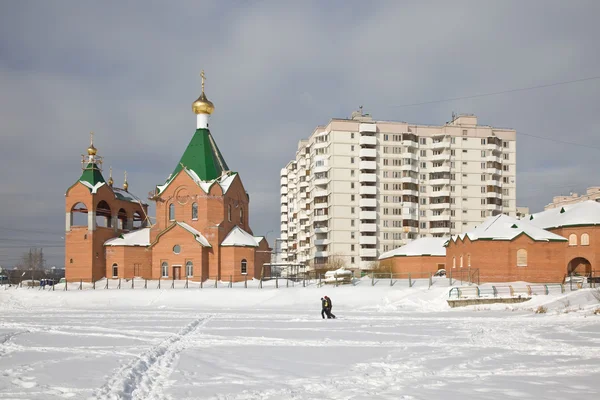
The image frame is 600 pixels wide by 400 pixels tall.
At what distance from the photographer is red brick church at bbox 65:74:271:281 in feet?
140

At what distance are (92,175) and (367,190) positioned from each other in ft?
110

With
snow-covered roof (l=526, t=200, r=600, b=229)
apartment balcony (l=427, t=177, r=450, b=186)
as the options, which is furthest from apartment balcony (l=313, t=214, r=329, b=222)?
snow-covered roof (l=526, t=200, r=600, b=229)

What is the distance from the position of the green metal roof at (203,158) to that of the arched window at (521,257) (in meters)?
23.3

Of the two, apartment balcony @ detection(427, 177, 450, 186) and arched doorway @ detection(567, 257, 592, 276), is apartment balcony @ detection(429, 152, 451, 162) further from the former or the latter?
arched doorway @ detection(567, 257, 592, 276)

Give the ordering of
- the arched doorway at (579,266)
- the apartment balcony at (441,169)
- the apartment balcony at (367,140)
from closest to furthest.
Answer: the arched doorway at (579,266)
the apartment balcony at (367,140)
the apartment balcony at (441,169)

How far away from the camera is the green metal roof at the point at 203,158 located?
149 feet

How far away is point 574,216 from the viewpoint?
144 ft

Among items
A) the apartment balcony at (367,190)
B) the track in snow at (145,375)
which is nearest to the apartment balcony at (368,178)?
the apartment balcony at (367,190)

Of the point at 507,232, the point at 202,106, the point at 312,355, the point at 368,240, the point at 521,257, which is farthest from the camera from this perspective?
the point at 368,240

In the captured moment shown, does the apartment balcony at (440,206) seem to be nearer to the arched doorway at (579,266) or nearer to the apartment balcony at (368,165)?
the apartment balcony at (368,165)

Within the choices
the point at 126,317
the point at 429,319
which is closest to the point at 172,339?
the point at 126,317

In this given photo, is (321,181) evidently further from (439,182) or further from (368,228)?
(439,182)

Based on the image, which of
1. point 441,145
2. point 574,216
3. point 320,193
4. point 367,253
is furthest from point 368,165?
point 574,216

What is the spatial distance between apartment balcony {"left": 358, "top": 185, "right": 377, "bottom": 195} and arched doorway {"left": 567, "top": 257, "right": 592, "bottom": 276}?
90.3 ft
